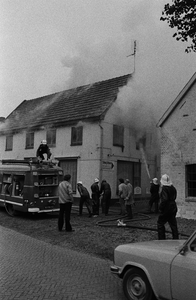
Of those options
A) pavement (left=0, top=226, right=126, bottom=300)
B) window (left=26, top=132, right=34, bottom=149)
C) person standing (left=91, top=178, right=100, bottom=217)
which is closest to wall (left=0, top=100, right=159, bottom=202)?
window (left=26, top=132, right=34, bottom=149)

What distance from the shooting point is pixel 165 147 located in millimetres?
13516

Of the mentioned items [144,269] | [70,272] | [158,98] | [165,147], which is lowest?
[70,272]

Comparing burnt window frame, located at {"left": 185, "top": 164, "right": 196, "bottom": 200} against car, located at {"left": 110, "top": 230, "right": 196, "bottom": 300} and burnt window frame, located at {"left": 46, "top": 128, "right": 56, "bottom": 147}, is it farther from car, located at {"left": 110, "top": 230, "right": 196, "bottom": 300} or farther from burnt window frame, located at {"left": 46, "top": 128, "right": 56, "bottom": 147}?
burnt window frame, located at {"left": 46, "top": 128, "right": 56, "bottom": 147}

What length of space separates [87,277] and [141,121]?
1492cm

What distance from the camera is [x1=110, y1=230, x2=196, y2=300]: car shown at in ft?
11.3

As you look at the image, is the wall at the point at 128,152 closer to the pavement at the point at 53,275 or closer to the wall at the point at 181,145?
the wall at the point at 181,145

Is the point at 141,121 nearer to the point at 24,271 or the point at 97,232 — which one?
the point at 97,232

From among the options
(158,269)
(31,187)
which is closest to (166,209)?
(158,269)

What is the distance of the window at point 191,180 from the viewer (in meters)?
12.4

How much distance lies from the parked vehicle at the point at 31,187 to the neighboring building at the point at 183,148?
4.94 m

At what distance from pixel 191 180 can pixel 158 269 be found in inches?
366

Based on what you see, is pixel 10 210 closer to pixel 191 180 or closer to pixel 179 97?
pixel 191 180

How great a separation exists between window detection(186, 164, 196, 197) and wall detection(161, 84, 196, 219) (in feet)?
0.56

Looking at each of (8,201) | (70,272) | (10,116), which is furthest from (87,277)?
(10,116)
